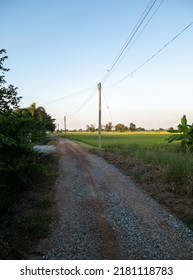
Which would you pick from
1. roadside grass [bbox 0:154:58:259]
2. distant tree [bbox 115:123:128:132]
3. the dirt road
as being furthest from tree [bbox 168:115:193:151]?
distant tree [bbox 115:123:128:132]

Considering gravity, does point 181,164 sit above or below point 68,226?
above

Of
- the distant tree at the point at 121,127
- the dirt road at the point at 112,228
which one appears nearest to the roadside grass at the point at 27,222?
the dirt road at the point at 112,228

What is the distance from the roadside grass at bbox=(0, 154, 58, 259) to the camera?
5574 mm

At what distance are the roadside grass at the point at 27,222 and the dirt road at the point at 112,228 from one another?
0.29 m

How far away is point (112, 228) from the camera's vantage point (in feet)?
22.1

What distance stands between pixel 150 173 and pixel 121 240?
6.65 metres

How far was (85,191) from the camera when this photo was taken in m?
10.3

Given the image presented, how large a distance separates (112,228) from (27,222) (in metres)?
2.30

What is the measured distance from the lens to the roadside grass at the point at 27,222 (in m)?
5.57

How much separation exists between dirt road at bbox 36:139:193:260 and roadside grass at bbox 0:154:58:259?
29 centimetres

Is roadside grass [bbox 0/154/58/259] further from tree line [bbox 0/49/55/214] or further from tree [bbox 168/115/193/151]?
tree [bbox 168/115/193/151]

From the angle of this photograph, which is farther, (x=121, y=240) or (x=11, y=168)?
(x=11, y=168)
